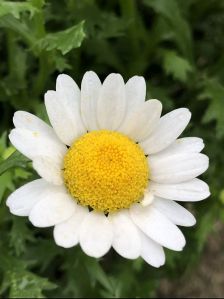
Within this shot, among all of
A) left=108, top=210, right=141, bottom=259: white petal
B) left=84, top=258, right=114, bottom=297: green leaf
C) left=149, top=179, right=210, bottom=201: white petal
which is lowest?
left=84, top=258, right=114, bottom=297: green leaf

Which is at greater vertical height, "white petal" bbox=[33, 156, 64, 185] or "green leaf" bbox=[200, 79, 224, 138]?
"white petal" bbox=[33, 156, 64, 185]

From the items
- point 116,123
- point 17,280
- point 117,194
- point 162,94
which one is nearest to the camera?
point 117,194

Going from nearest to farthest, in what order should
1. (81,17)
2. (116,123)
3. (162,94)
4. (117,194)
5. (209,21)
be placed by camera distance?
(117,194) → (116,123) → (81,17) → (162,94) → (209,21)

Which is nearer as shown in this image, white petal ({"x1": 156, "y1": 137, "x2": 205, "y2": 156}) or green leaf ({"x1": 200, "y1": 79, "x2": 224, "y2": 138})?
white petal ({"x1": 156, "y1": 137, "x2": 205, "y2": 156})

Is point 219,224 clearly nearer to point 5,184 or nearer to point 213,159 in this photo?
point 213,159

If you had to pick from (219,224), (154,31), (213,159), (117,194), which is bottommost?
(219,224)

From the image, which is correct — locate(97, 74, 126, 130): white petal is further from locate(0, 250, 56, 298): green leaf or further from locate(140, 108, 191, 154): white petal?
locate(0, 250, 56, 298): green leaf

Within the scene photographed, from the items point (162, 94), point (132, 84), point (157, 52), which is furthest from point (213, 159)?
point (132, 84)

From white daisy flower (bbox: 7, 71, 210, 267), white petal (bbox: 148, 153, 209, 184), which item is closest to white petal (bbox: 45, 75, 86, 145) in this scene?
white daisy flower (bbox: 7, 71, 210, 267)

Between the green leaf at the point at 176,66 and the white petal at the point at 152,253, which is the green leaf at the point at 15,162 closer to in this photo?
the white petal at the point at 152,253
